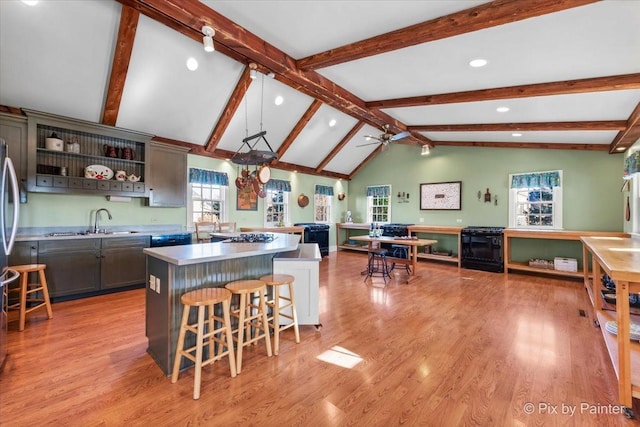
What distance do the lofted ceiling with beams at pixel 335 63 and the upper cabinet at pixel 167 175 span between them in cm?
36

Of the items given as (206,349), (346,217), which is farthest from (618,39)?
(346,217)

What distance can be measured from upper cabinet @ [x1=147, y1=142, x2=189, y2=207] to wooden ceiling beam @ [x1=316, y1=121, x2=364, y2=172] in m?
3.85

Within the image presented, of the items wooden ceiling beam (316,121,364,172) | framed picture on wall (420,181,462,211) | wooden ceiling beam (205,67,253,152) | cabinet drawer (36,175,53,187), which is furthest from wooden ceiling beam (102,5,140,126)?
framed picture on wall (420,181,462,211)

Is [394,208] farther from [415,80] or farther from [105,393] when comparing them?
[105,393]

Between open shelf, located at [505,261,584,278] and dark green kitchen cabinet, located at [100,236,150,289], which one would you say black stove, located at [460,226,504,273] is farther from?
dark green kitchen cabinet, located at [100,236,150,289]

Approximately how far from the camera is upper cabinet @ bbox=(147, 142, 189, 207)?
17.0 feet

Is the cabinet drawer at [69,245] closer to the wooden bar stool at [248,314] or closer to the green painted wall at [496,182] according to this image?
the wooden bar stool at [248,314]

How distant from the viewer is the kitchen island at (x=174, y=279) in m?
2.35

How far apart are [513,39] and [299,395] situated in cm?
356

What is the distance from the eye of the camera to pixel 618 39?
2.52m

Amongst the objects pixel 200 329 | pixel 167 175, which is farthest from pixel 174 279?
pixel 167 175

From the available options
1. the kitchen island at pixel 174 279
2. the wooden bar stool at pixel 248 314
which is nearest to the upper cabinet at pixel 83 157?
the kitchen island at pixel 174 279

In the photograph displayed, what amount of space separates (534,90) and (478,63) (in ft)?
2.96

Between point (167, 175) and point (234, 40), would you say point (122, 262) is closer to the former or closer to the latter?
point (167, 175)
